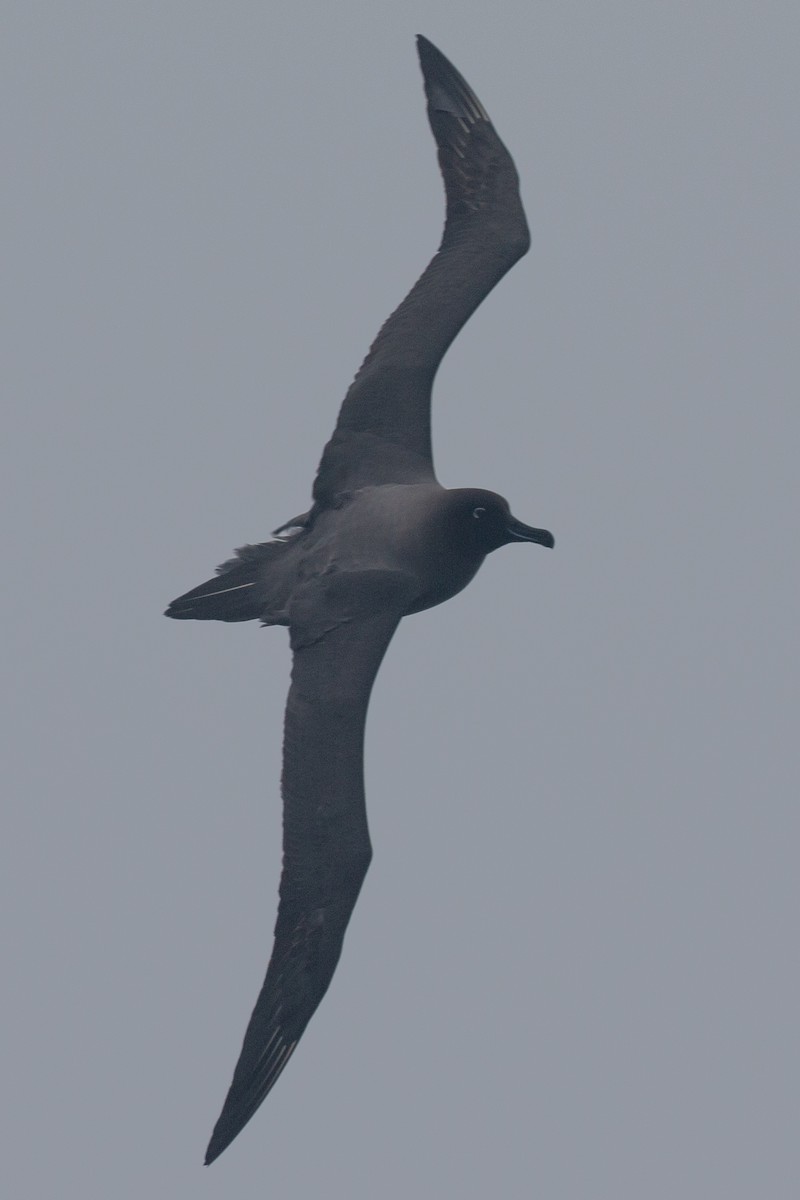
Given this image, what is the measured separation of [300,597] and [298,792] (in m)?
1.47

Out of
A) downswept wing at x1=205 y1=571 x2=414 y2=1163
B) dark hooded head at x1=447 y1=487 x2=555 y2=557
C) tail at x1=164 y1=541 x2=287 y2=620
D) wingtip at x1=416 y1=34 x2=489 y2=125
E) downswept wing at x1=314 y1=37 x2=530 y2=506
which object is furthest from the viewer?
wingtip at x1=416 y1=34 x2=489 y2=125

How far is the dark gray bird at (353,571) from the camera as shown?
42.8 ft

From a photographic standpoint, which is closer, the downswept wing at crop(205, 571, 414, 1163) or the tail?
the downswept wing at crop(205, 571, 414, 1163)

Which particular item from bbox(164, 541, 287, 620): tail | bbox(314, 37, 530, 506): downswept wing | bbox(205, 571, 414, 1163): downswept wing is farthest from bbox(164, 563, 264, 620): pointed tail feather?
bbox(205, 571, 414, 1163): downswept wing

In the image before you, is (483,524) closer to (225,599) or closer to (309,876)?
(225,599)

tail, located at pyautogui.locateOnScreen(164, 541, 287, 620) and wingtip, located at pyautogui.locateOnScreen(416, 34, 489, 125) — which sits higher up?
wingtip, located at pyautogui.locateOnScreen(416, 34, 489, 125)

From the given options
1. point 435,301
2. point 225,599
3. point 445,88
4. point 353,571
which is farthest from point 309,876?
point 445,88

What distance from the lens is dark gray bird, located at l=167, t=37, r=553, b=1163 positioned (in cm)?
1305

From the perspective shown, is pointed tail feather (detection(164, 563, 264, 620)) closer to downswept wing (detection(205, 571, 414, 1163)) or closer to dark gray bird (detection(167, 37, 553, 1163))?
dark gray bird (detection(167, 37, 553, 1163))

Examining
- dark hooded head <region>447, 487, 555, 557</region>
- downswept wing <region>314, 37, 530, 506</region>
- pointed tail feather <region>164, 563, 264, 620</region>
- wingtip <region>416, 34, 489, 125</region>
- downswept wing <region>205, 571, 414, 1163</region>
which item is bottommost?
downswept wing <region>205, 571, 414, 1163</region>

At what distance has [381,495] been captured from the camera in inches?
567

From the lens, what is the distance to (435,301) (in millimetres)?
15227

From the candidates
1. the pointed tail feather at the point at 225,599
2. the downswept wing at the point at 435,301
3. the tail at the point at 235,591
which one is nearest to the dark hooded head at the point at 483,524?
the downswept wing at the point at 435,301

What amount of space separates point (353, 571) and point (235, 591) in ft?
3.48
